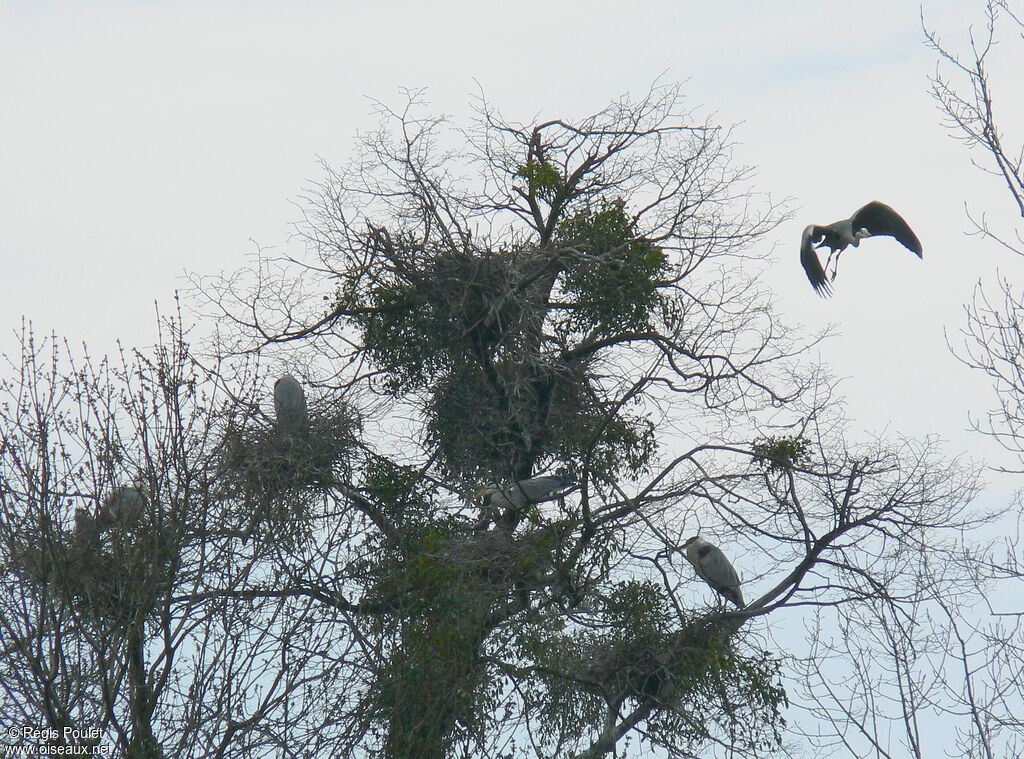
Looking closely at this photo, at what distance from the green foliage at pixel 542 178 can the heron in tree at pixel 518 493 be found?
2302 mm

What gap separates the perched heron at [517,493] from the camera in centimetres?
959

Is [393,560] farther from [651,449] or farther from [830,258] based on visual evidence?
[830,258]

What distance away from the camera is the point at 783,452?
31.4 ft

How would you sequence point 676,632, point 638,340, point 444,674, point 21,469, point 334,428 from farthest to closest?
point 638,340
point 334,428
point 676,632
point 444,674
point 21,469

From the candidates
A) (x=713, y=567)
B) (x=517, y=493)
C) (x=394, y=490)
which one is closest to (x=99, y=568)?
(x=394, y=490)

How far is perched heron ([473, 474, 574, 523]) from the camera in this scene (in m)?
9.59

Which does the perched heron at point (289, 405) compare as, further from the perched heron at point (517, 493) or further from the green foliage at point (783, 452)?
the green foliage at point (783, 452)

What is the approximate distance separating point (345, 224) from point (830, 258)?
11.7 ft

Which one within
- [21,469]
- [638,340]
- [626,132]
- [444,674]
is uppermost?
[626,132]

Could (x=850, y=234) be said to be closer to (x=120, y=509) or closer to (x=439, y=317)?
(x=439, y=317)

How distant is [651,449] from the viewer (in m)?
10.2

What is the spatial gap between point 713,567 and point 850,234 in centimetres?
266

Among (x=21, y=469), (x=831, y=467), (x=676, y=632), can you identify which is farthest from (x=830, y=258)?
(x=21, y=469)

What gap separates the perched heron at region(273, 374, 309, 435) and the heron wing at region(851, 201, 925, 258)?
4.20 metres
